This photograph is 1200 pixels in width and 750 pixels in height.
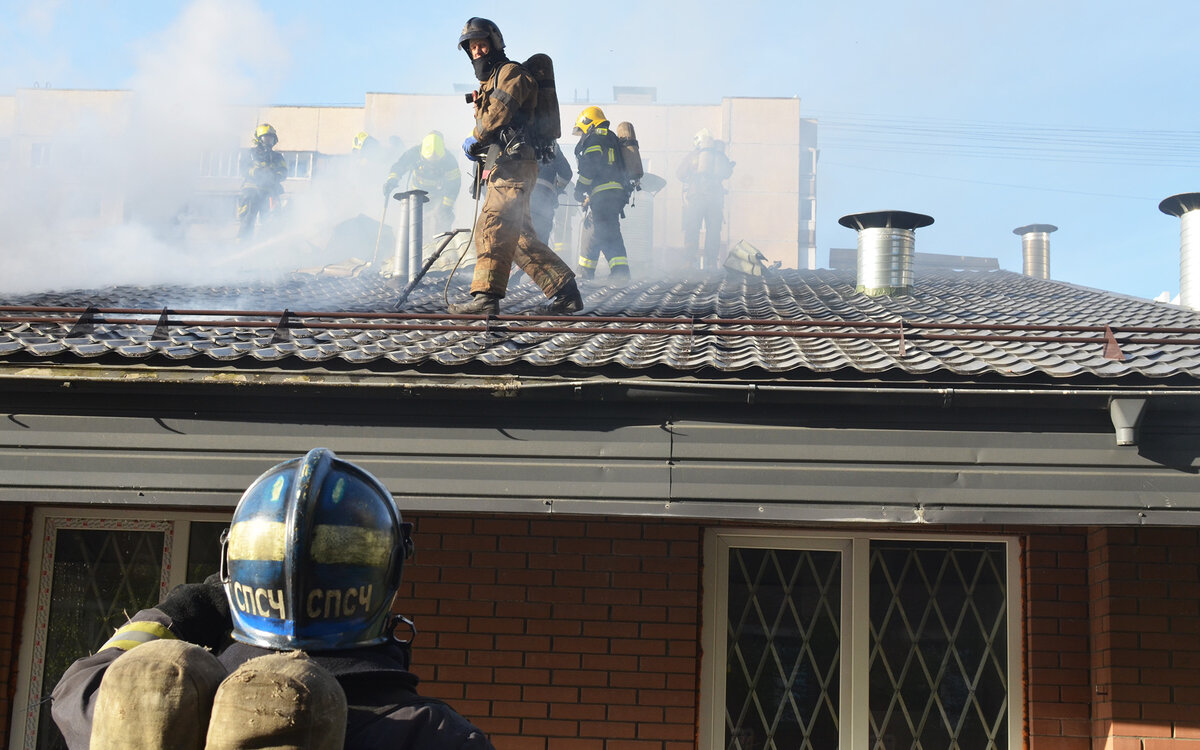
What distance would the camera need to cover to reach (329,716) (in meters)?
1.66

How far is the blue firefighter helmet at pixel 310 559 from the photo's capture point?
193 centimetres

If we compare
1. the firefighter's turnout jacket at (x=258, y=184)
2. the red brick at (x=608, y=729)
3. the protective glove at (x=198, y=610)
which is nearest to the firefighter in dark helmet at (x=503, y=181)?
the red brick at (x=608, y=729)

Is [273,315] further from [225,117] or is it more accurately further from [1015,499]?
[225,117]

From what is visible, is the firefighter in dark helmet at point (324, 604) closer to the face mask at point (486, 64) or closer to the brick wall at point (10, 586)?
the brick wall at point (10, 586)

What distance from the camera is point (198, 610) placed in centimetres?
221

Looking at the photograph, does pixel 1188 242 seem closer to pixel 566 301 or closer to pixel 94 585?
pixel 566 301

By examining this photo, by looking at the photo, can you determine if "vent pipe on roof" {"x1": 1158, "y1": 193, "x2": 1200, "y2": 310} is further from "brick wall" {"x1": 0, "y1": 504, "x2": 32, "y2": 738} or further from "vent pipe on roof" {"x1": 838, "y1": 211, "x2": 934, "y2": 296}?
"brick wall" {"x1": 0, "y1": 504, "x2": 32, "y2": 738}

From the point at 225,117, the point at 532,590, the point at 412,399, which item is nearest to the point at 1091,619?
the point at 532,590

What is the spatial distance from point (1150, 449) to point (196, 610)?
4.17m

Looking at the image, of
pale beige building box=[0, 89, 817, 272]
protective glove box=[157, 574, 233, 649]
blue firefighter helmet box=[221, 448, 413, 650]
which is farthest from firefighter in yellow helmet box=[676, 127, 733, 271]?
blue firefighter helmet box=[221, 448, 413, 650]

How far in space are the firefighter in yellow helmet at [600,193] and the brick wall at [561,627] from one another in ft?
21.8

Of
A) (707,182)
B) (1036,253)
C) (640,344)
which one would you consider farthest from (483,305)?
(707,182)

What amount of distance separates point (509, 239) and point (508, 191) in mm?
350

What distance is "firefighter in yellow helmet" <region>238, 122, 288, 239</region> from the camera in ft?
61.8
